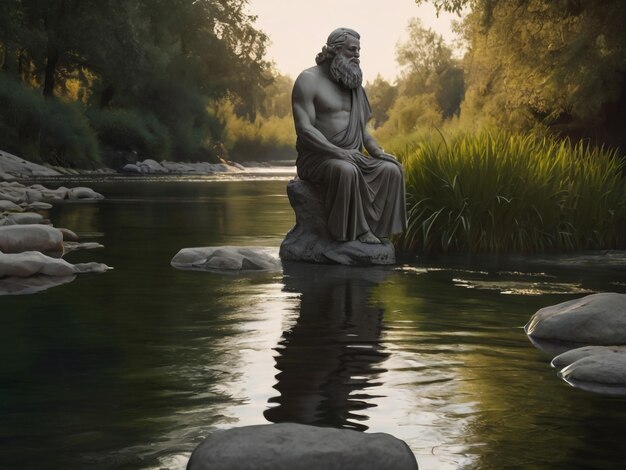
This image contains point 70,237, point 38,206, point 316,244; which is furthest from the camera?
point 38,206

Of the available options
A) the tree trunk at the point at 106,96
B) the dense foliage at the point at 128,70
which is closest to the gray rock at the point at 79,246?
the dense foliage at the point at 128,70

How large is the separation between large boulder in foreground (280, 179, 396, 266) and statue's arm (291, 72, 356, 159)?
1.83 feet

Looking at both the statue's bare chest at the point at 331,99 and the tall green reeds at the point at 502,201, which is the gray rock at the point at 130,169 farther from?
the statue's bare chest at the point at 331,99

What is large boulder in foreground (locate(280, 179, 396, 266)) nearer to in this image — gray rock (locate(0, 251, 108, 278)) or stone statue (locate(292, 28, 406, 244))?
stone statue (locate(292, 28, 406, 244))

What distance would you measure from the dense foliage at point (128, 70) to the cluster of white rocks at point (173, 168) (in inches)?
43.6

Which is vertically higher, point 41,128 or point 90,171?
point 41,128

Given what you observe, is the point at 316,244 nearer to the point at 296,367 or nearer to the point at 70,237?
the point at 70,237

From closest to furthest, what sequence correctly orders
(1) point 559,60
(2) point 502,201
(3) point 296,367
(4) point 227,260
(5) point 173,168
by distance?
(3) point 296,367 → (4) point 227,260 → (2) point 502,201 → (1) point 559,60 → (5) point 173,168

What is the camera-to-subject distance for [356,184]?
1142cm

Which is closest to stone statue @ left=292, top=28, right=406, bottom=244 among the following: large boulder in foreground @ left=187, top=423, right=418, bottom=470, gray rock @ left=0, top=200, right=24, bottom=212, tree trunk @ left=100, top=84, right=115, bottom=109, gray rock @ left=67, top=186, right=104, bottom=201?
large boulder in foreground @ left=187, top=423, right=418, bottom=470

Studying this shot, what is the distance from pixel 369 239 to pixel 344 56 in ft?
6.02

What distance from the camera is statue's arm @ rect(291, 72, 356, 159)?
1136cm

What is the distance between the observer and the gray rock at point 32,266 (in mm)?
9594

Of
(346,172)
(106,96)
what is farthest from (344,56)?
(106,96)
